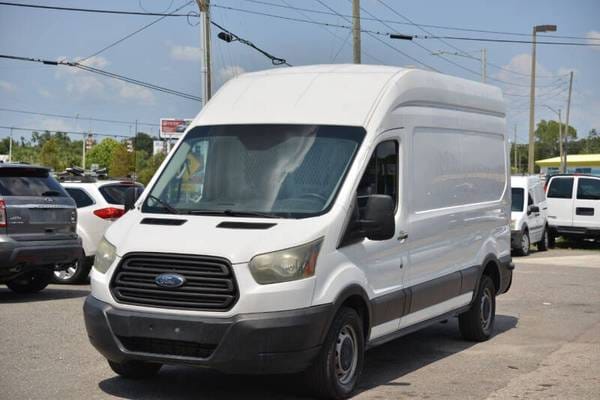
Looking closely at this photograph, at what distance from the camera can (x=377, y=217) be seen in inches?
285

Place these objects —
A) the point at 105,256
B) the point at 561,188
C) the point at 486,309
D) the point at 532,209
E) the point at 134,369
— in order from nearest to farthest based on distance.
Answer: the point at 105,256 → the point at 134,369 → the point at 486,309 → the point at 532,209 → the point at 561,188

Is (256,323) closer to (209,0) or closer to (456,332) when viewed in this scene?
(456,332)

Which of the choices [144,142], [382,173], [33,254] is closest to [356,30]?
[33,254]

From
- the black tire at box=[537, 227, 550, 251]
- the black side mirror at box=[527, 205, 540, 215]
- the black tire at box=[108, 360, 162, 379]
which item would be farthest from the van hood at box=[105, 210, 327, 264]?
the black tire at box=[537, 227, 550, 251]

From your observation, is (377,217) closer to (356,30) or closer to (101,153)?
(356,30)

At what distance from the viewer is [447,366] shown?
8.88 m

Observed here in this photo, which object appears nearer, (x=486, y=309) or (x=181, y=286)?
(x=181, y=286)

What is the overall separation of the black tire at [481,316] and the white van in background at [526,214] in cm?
1257

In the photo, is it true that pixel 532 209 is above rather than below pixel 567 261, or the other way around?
above

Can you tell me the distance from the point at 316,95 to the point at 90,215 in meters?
7.99

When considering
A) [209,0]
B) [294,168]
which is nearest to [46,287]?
Result: [294,168]

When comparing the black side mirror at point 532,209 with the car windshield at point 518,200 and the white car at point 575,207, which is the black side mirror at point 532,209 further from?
the white car at point 575,207

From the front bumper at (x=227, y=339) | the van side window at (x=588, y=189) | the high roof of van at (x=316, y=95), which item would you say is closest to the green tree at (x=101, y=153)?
the van side window at (x=588, y=189)

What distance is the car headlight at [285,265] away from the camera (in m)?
6.62
